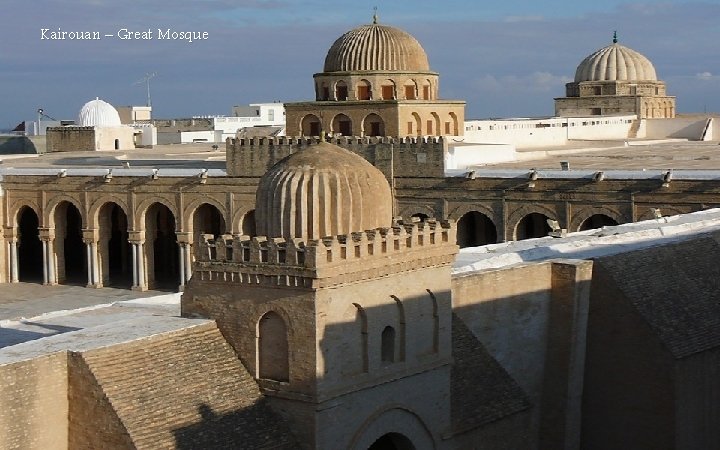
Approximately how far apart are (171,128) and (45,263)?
33.0 metres

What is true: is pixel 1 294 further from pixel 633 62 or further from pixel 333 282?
pixel 633 62

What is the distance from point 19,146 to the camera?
6309 centimetres

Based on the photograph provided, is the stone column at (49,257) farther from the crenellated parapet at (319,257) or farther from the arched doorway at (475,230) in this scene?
the crenellated parapet at (319,257)

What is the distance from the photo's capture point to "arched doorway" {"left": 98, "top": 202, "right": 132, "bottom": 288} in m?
40.3

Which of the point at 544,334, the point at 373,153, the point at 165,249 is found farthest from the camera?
the point at 165,249

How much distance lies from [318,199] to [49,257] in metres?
26.4

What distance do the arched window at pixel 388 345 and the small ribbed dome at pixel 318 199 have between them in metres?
1.35

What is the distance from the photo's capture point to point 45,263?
40.9 meters

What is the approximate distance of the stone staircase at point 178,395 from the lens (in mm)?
14656

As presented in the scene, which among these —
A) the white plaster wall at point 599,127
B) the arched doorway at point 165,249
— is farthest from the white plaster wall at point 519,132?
the arched doorway at point 165,249

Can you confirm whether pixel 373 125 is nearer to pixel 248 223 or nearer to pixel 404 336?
pixel 248 223

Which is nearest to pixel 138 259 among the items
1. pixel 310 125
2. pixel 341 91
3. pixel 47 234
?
pixel 47 234

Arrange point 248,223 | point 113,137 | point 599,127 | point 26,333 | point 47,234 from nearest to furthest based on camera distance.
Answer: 1. point 26,333
2. point 248,223
3. point 47,234
4. point 113,137
5. point 599,127

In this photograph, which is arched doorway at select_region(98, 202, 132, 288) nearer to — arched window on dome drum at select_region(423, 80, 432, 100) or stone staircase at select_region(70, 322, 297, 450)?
arched window on dome drum at select_region(423, 80, 432, 100)
